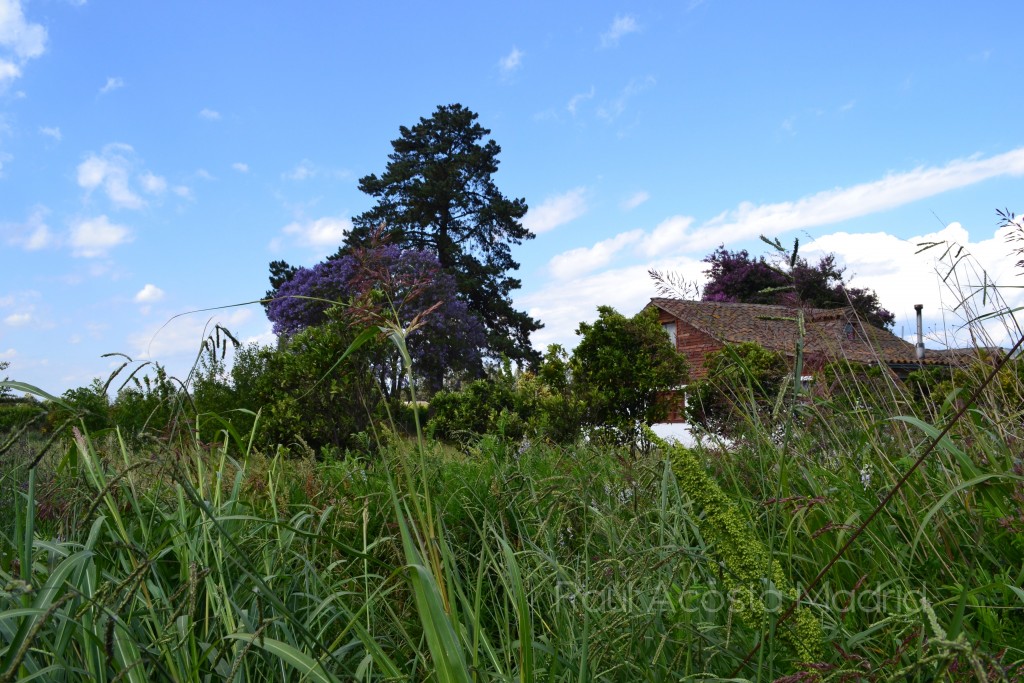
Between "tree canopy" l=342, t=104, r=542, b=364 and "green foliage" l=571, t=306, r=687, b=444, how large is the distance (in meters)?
21.1

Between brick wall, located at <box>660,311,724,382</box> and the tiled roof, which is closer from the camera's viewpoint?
the tiled roof

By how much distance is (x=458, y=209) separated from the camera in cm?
3281

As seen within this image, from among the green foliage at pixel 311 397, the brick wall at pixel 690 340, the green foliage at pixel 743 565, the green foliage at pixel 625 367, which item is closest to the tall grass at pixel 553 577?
the green foliage at pixel 743 565

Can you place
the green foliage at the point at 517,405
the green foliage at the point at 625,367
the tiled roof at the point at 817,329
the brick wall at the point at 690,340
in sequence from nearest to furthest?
the tiled roof at the point at 817,329, the green foliage at the point at 517,405, the green foliage at the point at 625,367, the brick wall at the point at 690,340

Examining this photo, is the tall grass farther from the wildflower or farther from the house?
the house

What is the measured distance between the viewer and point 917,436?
3305 mm

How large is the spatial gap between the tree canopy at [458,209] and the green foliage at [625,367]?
2109 centimetres

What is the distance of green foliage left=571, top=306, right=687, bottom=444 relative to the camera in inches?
391

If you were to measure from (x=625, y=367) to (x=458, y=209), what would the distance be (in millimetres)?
24049

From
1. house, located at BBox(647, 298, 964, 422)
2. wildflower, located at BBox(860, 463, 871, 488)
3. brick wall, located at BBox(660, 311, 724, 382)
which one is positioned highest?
brick wall, located at BBox(660, 311, 724, 382)

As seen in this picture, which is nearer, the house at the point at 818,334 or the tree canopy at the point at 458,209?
the house at the point at 818,334

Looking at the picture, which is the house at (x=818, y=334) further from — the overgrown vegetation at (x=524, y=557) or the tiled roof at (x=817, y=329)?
the overgrown vegetation at (x=524, y=557)

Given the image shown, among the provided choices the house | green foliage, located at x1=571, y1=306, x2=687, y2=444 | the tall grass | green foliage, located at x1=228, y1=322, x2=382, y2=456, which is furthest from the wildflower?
green foliage, located at x1=571, y1=306, x2=687, y2=444

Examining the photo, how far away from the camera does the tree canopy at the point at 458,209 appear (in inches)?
1256
